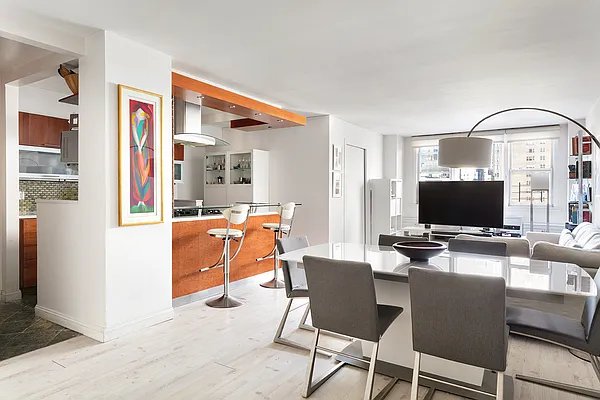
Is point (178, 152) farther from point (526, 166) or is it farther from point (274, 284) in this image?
point (526, 166)

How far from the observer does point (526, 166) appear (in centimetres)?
743

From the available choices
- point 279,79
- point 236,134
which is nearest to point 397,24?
point 279,79

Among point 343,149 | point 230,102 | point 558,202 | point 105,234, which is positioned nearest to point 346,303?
point 105,234

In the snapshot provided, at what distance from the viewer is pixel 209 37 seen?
126 inches

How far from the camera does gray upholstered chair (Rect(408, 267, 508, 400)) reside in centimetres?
183

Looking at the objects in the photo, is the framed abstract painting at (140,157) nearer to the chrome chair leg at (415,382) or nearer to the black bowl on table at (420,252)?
the black bowl on table at (420,252)

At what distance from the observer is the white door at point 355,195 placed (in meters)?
7.00

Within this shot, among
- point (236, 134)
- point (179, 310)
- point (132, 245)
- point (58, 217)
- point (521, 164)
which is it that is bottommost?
point (179, 310)

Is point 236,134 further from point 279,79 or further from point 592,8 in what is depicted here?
point 592,8

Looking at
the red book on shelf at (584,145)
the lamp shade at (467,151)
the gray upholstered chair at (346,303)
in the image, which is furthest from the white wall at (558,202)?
the gray upholstered chair at (346,303)

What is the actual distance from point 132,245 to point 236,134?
435cm

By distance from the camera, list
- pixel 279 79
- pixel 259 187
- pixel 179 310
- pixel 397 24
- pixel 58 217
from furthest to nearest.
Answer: pixel 259 187 → pixel 279 79 → pixel 179 310 → pixel 58 217 → pixel 397 24

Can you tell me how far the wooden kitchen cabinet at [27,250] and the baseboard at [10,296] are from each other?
0.42 m

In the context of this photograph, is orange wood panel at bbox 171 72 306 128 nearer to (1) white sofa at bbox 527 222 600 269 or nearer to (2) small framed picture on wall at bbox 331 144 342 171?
(2) small framed picture on wall at bbox 331 144 342 171
